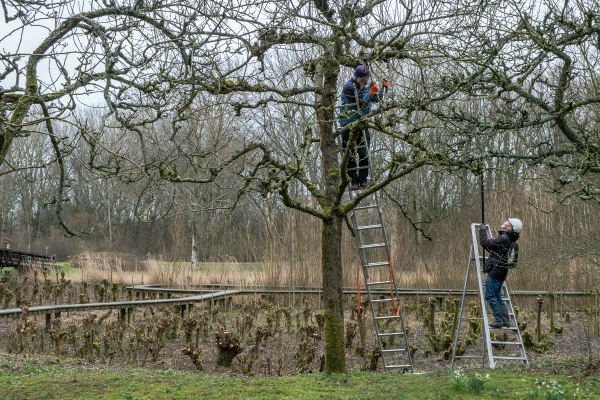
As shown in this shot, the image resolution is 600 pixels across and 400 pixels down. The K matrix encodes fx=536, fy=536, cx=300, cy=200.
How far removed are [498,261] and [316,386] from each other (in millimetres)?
3312

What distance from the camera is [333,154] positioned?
533cm

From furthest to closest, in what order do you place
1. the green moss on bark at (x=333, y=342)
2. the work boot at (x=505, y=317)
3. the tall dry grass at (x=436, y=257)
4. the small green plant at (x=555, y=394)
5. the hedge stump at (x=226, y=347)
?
the tall dry grass at (x=436, y=257) → the work boot at (x=505, y=317) → the hedge stump at (x=226, y=347) → the green moss on bark at (x=333, y=342) → the small green plant at (x=555, y=394)

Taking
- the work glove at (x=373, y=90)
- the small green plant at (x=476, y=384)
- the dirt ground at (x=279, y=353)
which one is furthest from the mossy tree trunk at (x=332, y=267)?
the small green plant at (x=476, y=384)

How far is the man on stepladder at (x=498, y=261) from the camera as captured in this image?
656 centimetres

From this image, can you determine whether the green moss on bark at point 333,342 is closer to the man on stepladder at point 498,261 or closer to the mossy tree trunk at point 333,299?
the mossy tree trunk at point 333,299

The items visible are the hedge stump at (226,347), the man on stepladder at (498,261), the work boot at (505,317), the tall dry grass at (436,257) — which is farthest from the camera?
the tall dry grass at (436,257)

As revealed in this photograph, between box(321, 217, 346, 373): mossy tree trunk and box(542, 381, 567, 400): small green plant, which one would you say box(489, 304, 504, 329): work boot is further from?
box(542, 381, 567, 400): small green plant

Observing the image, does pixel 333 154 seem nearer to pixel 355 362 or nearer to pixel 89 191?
pixel 355 362

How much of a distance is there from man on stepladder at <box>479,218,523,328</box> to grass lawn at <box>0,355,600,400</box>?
75.7 inches

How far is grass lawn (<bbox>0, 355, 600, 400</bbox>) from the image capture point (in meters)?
3.91

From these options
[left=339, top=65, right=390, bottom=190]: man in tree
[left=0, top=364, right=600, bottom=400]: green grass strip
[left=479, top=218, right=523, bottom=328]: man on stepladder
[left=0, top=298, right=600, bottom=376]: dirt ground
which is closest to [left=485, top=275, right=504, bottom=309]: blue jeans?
[left=479, top=218, right=523, bottom=328]: man on stepladder

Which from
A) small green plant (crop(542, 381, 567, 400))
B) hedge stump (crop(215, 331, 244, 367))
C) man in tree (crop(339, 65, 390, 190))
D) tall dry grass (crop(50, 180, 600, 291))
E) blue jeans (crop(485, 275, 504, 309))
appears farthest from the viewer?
tall dry grass (crop(50, 180, 600, 291))

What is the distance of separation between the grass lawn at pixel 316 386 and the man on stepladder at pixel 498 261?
1.92 metres

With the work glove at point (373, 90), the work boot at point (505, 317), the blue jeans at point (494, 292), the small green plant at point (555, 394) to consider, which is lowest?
the small green plant at point (555, 394)
